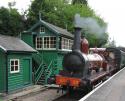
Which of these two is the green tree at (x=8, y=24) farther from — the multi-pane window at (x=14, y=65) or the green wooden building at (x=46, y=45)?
the multi-pane window at (x=14, y=65)

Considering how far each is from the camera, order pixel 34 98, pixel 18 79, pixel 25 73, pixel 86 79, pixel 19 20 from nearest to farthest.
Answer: pixel 86 79, pixel 34 98, pixel 18 79, pixel 25 73, pixel 19 20

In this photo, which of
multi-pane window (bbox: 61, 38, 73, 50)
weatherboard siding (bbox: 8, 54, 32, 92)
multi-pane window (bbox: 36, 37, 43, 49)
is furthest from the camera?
multi-pane window (bbox: 61, 38, 73, 50)

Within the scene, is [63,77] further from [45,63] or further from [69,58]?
[45,63]

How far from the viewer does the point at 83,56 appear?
16766 mm

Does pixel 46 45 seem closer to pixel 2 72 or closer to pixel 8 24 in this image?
pixel 2 72

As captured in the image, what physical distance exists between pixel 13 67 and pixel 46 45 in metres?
8.60

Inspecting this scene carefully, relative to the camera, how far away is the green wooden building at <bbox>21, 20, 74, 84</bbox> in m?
26.2

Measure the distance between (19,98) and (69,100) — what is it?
2.95 m

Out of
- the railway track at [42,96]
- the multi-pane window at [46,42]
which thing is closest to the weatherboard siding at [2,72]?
the railway track at [42,96]

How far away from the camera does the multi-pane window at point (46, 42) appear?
27156 mm

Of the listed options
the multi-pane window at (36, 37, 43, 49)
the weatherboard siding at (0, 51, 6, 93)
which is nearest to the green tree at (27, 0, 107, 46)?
the multi-pane window at (36, 37, 43, 49)

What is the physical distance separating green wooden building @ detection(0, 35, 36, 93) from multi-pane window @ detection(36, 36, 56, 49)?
17.7ft

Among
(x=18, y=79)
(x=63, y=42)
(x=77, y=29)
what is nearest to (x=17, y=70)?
(x=18, y=79)

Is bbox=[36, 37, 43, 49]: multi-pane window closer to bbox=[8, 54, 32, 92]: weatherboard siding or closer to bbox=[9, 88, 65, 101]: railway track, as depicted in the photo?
bbox=[8, 54, 32, 92]: weatherboard siding
